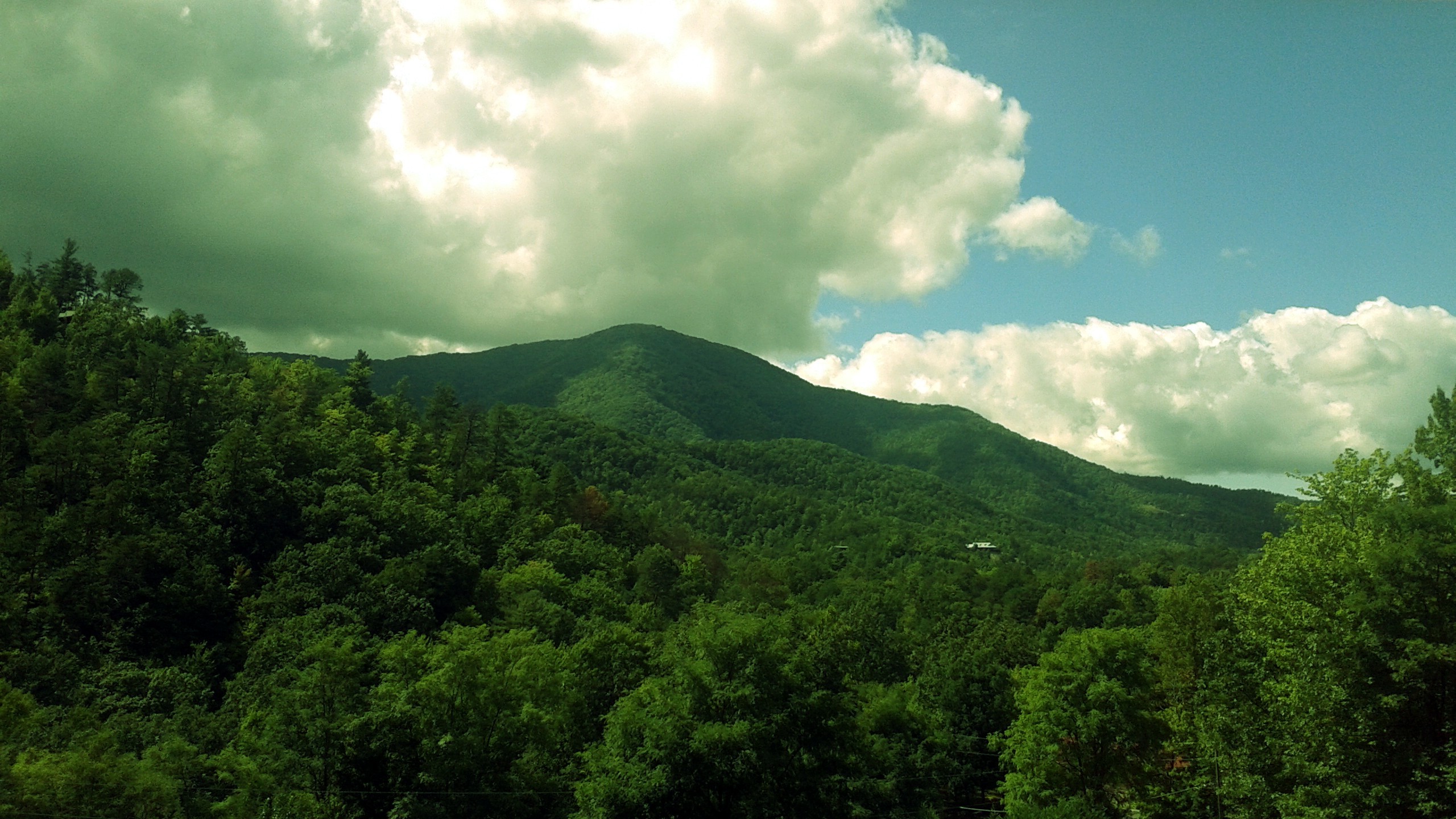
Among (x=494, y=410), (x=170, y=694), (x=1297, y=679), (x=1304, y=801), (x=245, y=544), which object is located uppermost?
(x=494, y=410)

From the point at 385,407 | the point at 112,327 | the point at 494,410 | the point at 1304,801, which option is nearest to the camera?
the point at 1304,801

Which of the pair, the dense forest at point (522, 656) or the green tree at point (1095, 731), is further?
the green tree at point (1095, 731)

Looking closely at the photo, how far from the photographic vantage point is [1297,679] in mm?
23922

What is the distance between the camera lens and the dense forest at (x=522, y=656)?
25234 mm

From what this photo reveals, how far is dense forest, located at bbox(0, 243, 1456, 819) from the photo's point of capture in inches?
993

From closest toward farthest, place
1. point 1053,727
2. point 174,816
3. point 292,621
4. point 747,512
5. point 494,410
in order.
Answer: point 174,816 → point 1053,727 → point 292,621 → point 494,410 → point 747,512

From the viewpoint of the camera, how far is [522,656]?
4181cm

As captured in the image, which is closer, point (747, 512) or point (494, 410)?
point (494, 410)

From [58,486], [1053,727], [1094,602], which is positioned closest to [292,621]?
[58,486]

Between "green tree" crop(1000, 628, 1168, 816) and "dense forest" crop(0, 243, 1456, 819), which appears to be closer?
"dense forest" crop(0, 243, 1456, 819)

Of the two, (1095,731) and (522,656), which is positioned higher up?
(1095,731)

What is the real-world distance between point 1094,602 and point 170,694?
102114 millimetres

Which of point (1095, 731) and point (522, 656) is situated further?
point (522, 656)

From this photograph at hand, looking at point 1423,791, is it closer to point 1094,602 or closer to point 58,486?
point 58,486
